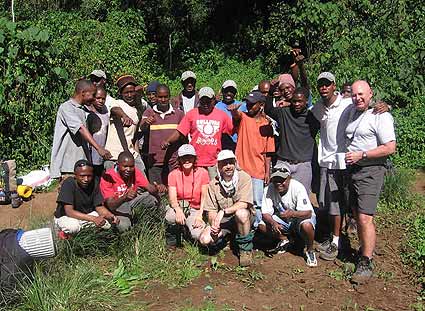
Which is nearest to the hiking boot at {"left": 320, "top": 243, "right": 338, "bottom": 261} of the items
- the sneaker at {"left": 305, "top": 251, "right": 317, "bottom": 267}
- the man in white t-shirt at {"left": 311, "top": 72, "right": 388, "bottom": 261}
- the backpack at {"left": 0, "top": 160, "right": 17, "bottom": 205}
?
the man in white t-shirt at {"left": 311, "top": 72, "right": 388, "bottom": 261}

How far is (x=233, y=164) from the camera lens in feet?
17.5

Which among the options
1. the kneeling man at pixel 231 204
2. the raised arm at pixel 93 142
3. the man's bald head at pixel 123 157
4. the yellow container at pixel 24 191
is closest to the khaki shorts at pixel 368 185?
the kneeling man at pixel 231 204

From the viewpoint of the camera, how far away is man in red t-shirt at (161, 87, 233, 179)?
5852mm

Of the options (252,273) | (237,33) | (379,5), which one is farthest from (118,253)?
(237,33)

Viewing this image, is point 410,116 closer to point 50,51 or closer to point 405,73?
point 405,73

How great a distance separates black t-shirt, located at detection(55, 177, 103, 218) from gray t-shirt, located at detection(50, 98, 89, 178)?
0.79ft

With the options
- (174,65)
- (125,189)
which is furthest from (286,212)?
(174,65)

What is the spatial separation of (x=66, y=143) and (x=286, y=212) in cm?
231

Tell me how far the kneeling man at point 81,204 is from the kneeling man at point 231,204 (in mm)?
954

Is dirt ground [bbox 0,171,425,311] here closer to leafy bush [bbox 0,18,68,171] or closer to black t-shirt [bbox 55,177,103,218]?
black t-shirt [bbox 55,177,103,218]

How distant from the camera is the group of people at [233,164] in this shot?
16.6 ft

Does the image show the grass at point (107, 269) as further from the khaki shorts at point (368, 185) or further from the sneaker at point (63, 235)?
the khaki shorts at point (368, 185)

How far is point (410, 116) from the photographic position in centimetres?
912

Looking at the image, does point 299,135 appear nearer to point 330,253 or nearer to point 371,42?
point 330,253
